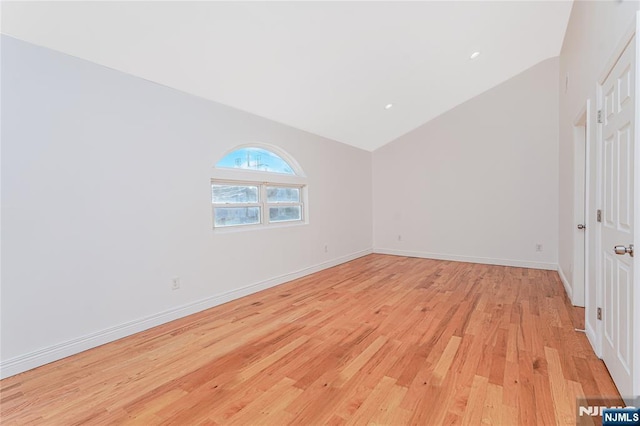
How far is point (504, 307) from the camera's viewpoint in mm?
3369

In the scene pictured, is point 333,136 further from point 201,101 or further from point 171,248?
point 171,248

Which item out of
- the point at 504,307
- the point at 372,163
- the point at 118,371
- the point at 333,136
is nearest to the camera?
the point at 118,371

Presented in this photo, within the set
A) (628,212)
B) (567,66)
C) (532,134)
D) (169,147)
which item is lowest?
(628,212)

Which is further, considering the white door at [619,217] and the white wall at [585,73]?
the white wall at [585,73]

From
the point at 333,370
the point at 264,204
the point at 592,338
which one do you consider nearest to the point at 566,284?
the point at 592,338

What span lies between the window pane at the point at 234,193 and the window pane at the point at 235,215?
0.11 metres

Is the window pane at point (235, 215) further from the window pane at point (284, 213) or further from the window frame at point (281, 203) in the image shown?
the window pane at point (284, 213)

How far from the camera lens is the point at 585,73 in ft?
9.19

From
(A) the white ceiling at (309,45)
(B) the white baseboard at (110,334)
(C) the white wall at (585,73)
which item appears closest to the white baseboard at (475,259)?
(C) the white wall at (585,73)

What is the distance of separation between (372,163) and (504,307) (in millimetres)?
4132

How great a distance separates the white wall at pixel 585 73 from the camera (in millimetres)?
1940

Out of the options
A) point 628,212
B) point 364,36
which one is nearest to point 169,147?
point 364,36

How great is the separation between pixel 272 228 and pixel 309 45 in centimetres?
236

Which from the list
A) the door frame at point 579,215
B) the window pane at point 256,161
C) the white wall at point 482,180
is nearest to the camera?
the door frame at point 579,215
